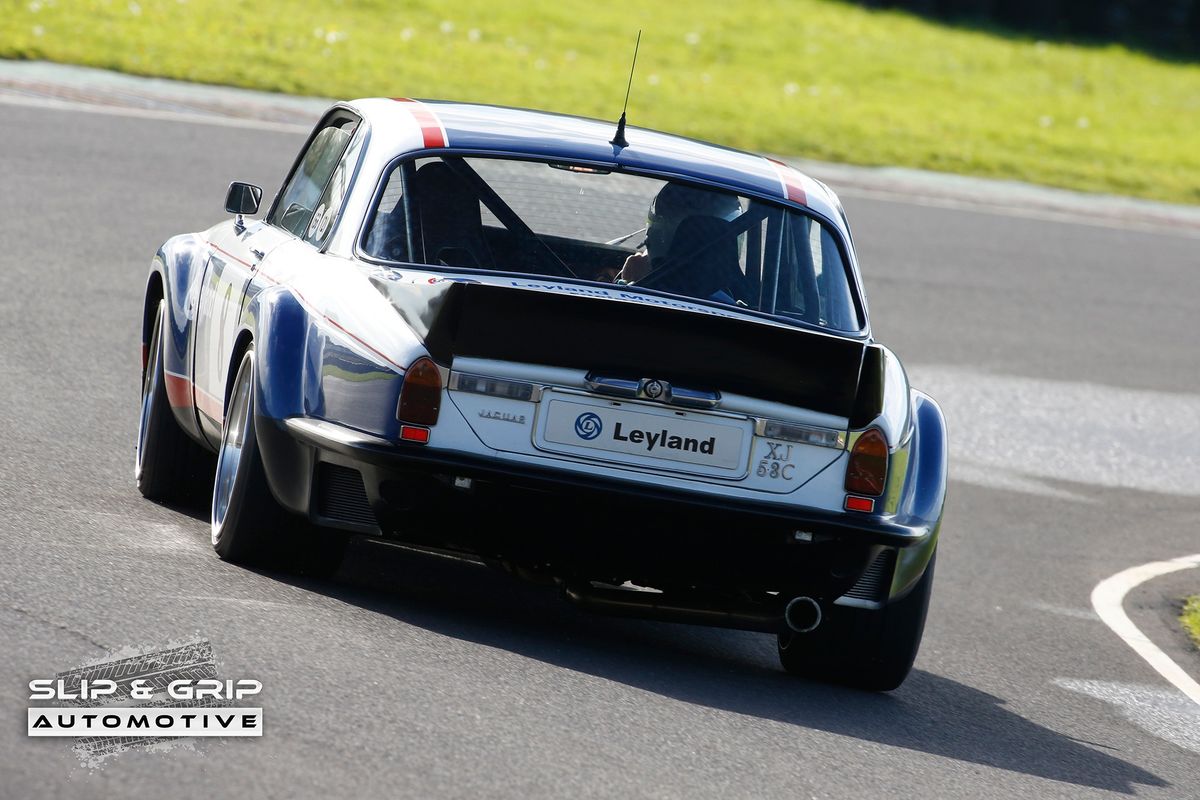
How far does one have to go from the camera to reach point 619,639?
6238mm

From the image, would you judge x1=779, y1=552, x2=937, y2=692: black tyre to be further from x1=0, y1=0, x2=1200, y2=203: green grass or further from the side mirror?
x1=0, y1=0, x2=1200, y2=203: green grass

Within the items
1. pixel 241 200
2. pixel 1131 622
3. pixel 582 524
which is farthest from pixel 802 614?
pixel 1131 622

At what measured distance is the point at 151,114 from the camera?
1636 centimetres

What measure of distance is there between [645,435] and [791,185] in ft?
5.12

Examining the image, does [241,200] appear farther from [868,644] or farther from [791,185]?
[868,644]

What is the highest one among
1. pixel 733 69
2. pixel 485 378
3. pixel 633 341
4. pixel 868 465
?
pixel 633 341

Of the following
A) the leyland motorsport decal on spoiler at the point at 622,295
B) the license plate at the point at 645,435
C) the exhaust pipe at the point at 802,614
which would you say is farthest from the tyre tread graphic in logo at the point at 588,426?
the exhaust pipe at the point at 802,614

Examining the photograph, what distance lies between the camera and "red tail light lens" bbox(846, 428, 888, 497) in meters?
5.50

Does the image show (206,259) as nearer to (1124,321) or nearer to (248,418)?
(248,418)

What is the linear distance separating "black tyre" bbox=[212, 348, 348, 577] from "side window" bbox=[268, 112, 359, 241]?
27.7 inches

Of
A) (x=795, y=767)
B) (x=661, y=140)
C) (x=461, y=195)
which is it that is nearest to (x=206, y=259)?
(x=461, y=195)

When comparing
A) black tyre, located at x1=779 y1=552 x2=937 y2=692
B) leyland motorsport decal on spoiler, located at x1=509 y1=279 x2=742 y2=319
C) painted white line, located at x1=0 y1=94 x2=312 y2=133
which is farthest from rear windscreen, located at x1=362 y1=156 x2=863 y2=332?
painted white line, located at x1=0 y1=94 x2=312 y2=133

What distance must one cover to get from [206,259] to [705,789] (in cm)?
338

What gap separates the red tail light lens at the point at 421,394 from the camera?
17.3 ft
